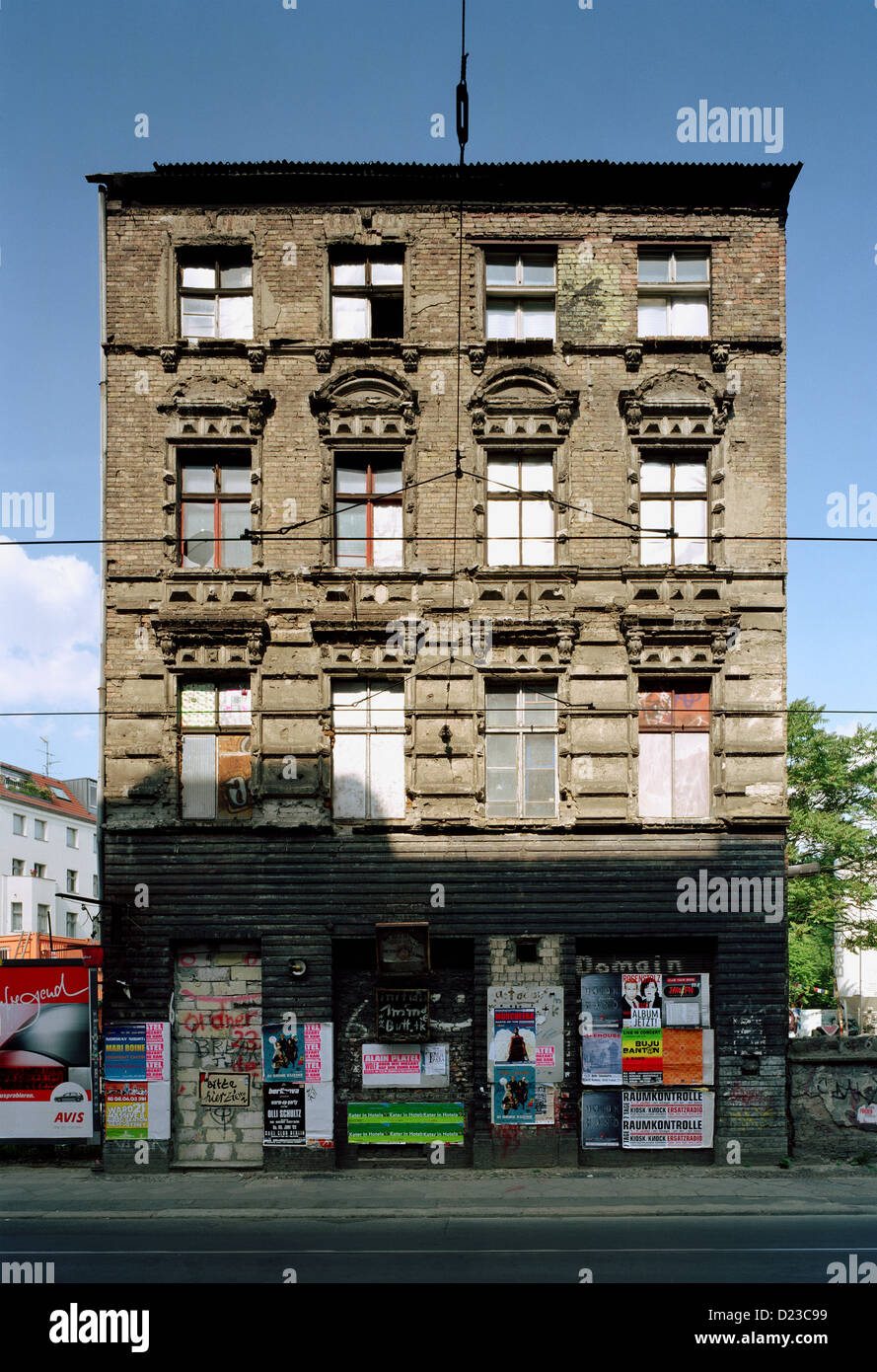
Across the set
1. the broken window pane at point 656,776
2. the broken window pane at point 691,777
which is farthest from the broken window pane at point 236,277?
the broken window pane at point 691,777

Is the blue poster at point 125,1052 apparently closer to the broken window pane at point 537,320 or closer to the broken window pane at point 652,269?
the broken window pane at point 537,320

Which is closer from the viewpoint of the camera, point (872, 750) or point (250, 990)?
point (250, 990)

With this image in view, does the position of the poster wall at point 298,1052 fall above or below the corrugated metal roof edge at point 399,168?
below

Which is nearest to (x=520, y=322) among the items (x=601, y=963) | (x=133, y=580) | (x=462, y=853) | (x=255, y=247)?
(x=255, y=247)

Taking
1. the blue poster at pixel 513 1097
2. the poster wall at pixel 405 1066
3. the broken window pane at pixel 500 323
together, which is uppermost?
the broken window pane at pixel 500 323

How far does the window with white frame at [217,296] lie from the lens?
18609 millimetres

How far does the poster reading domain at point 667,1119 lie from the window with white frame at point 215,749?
800 cm

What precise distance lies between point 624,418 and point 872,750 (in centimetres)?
3247

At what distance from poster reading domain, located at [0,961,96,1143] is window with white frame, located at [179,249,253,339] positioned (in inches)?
446

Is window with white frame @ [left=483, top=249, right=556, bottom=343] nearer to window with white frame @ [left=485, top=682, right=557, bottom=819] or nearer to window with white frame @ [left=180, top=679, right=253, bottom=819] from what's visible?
window with white frame @ [left=485, top=682, right=557, bottom=819]

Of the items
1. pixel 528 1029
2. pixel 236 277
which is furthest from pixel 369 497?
pixel 528 1029

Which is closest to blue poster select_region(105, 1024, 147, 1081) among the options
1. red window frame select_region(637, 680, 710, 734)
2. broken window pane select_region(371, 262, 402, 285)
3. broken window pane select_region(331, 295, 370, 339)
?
red window frame select_region(637, 680, 710, 734)

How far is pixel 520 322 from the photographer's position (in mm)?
18531
